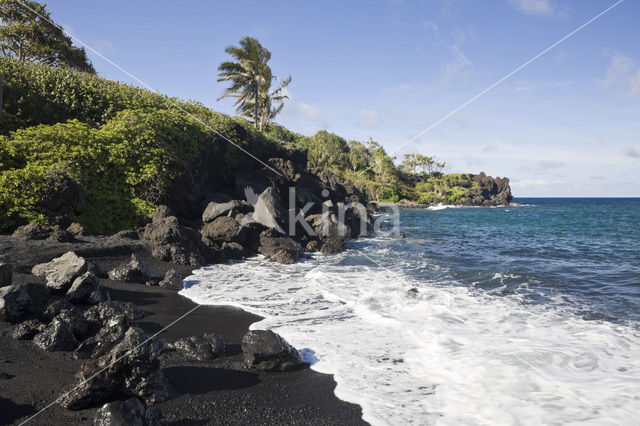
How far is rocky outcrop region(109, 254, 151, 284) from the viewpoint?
874 cm

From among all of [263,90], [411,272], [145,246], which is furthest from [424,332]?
[263,90]

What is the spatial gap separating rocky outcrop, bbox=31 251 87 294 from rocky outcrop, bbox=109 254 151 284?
4.17 feet

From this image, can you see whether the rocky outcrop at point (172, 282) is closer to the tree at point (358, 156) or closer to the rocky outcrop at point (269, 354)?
the rocky outcrop at point (269, 354)

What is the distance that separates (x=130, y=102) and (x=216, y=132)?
4.24m

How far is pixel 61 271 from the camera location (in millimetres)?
7199

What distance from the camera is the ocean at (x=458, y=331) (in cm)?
458

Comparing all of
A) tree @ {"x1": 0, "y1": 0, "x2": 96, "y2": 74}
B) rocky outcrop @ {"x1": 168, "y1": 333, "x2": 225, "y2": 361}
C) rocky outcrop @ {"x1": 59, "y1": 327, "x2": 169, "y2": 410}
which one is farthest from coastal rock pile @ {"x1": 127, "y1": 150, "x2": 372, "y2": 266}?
tree @ {"x1": 0, "y1": 0, "x2": 96, "y2": 74}

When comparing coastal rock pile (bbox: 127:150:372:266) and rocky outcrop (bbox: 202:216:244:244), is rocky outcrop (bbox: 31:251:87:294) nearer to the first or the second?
coastal rock pile (bbox: 127:150:372:266)

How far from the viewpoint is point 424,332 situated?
274 inches

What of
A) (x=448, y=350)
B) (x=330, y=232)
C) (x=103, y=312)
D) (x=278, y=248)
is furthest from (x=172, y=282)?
(x=330, y=232)

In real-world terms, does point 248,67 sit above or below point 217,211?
above

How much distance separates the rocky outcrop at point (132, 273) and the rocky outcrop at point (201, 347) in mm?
4210

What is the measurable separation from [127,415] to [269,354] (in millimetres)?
1986

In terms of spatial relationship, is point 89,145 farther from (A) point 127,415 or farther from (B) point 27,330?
(A) point 127,415
